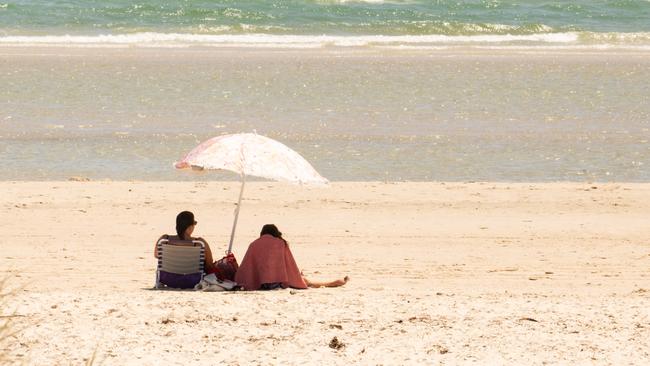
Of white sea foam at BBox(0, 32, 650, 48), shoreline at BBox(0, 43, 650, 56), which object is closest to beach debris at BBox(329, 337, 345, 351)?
shoreline at BBox(0, 43, 650, 56)

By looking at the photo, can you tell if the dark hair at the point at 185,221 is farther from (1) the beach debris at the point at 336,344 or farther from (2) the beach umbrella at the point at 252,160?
(1) the beach debris at the point at 336,344

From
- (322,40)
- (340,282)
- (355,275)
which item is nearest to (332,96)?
(355,275)

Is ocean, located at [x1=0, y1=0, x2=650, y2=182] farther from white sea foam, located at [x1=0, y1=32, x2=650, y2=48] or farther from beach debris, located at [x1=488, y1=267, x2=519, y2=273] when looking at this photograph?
beach debris, located at [x1=488, y1=267, x2=519, y2=273]

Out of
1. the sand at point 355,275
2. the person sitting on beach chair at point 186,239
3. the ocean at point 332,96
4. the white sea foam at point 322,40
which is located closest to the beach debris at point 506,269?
the sand at point 355,275

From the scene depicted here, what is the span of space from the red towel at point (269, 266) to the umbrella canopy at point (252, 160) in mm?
473

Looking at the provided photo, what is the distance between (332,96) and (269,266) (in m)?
11.5

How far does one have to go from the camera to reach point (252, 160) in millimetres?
8969

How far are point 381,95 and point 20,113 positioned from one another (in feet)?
19.0

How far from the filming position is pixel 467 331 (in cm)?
751

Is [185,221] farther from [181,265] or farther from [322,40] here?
[322,40]

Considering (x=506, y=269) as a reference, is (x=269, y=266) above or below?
above

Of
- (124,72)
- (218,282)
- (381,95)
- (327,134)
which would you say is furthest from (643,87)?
(218,282)

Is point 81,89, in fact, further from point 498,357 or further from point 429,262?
point 498,357

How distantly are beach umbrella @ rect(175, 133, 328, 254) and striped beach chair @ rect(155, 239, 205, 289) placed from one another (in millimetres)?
578
